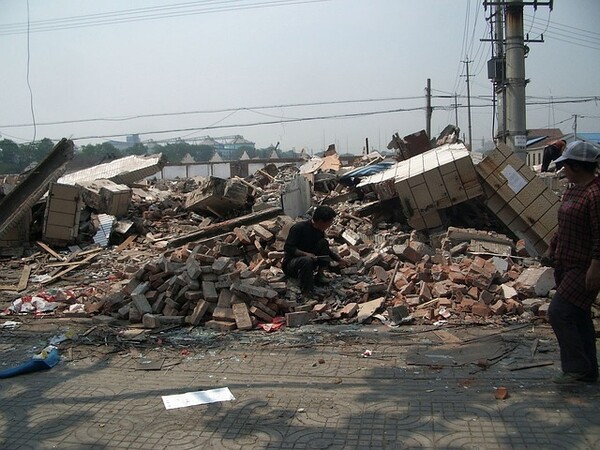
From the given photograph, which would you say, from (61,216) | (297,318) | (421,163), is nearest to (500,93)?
(421,163)

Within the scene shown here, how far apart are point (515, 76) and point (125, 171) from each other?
13043 millimetres

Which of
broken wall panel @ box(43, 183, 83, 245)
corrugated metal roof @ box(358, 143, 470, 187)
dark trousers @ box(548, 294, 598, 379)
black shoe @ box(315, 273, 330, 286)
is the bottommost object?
black shoe @ box(315, 273, 330, 286)

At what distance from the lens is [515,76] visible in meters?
15.6

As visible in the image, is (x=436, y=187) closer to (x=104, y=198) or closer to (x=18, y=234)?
(x=104, y=198)

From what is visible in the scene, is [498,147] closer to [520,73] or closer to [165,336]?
[165,336]

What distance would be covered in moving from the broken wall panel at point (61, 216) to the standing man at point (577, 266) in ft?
34.7

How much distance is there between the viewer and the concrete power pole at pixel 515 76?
1556 cm

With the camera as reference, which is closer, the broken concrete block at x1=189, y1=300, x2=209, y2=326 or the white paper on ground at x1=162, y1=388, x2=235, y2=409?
the white paper on ground at x1=162, y1=388, x2=235, y2=409

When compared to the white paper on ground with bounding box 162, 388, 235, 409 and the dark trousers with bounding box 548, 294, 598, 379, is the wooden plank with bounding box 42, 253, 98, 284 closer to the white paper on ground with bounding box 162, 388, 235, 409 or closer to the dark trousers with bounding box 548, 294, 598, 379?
the white paper on ground with bounding box 162, 388, 235, 409

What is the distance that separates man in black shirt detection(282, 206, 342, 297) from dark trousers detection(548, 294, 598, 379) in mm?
3470

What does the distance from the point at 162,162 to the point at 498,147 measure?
12195 millimetres

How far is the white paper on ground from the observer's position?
163 inches

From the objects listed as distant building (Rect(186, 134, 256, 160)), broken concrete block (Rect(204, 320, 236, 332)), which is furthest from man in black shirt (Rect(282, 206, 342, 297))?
distant building (Rect(186, 134, 256, 160))

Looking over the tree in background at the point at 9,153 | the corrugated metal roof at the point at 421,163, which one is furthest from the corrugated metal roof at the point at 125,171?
the tree in background at the point at 9,153
